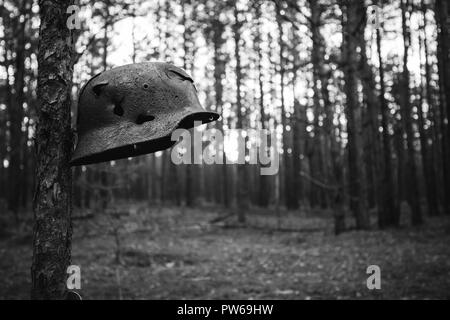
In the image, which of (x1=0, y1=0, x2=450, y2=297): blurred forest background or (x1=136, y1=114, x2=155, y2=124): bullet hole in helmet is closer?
(x1=136, y1=114, x2=155, y2=124): bullet hole in helmet

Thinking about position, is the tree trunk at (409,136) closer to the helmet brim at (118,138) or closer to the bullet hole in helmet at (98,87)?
the helmet brim at (118,138)

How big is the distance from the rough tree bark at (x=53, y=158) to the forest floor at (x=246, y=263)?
495cm

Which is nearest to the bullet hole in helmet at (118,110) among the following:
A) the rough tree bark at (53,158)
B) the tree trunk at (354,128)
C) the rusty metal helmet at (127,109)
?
the rusty metal helmet at (127,109)

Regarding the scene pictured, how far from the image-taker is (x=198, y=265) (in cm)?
969

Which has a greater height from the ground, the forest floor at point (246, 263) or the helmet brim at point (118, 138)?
the helmet brim at point (118, 138)

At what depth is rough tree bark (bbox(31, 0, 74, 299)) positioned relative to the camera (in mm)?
2324

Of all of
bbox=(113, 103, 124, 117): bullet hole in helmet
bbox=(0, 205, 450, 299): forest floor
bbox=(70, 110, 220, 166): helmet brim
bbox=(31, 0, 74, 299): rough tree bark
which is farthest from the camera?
bbox=(0, 205, 450, 299): forest floor

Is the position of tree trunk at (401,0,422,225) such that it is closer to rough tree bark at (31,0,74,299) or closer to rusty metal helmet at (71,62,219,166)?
rusty metal helmet at (71,62,219,166)

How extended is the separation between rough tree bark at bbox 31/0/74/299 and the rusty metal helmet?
0.12 meters

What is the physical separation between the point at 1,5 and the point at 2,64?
8.85ft

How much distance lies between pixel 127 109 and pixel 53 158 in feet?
1.90

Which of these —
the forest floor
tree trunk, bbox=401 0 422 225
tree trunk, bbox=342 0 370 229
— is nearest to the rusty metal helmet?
the forest floor

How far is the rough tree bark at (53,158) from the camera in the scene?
7.63 ft

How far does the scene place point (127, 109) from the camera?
7.78ft
